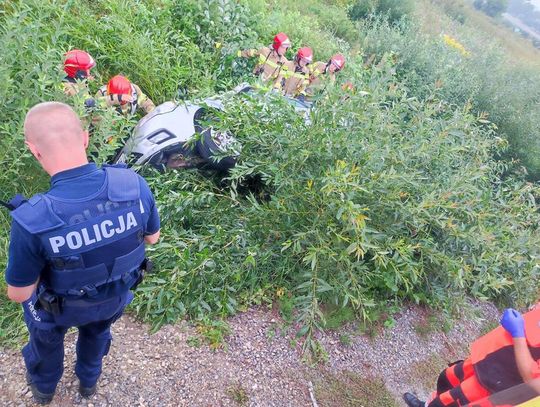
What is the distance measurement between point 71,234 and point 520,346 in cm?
230

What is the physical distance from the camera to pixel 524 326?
8.20 feet

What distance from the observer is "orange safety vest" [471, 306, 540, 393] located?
244 cm

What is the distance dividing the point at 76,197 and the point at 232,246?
5.62 feet

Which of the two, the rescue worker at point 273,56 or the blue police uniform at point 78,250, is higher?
the blue police uniform at point 78,250

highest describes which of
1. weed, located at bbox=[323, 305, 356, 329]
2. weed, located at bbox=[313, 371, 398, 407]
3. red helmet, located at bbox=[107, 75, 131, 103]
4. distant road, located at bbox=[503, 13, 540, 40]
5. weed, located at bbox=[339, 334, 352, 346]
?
red helmet, located at bbox=[107, 75, 131, 103]

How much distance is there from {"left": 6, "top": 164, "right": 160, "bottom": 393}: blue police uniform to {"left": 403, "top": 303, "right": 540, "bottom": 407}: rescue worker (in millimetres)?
1913

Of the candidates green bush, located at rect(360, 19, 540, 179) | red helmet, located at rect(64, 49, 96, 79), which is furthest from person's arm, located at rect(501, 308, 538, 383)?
green bush, located at rect(360, 19, 540, 179)

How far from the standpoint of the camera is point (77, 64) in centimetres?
439

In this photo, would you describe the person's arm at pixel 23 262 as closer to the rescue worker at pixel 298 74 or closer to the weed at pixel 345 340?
the weed at pixel 345 340

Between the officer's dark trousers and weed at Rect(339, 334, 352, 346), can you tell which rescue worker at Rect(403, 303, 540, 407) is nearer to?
weed at Rect(339, 334, 352, 346)

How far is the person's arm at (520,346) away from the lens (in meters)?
2.34

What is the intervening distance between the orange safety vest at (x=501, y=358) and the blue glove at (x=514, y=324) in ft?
0.22

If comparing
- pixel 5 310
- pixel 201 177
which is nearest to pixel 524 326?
pixel 201 177

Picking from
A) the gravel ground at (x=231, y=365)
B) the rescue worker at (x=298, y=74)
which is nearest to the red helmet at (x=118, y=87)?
the gravel ground at (x=231, y=365)
